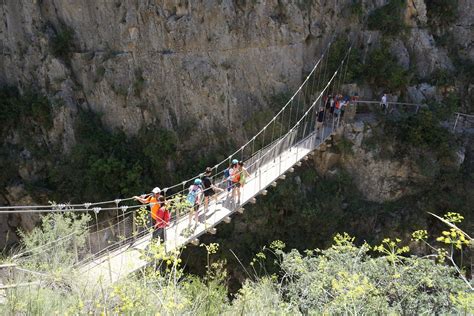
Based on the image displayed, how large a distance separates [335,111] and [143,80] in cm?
495

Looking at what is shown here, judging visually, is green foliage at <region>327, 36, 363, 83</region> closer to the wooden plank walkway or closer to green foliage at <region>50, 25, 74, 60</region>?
the wooden plank walkway

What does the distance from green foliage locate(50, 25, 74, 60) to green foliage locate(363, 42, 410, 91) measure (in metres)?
7.91

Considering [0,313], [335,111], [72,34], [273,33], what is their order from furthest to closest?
[72,34] → [273,33] → [335,111] → [0,313]

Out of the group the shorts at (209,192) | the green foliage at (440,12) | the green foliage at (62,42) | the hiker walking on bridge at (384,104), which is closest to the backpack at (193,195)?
the shorts at (209,192)

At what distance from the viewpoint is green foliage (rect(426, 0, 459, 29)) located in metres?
10.3

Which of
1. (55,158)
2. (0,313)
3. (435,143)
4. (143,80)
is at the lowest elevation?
(55,158)

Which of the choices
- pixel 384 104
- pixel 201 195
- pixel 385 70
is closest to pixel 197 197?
pixel 201 195

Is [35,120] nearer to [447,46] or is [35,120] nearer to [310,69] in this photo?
[310,69]

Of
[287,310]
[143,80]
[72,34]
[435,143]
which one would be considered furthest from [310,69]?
[287,310]

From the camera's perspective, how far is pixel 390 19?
959cm

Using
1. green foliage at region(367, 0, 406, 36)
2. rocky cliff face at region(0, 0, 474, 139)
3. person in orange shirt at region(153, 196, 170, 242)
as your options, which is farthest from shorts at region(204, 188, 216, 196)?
green foliage at region(367, 0, 406, 36)

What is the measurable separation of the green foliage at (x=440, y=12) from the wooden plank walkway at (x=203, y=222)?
478 centimetres

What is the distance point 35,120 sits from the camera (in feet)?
34.8

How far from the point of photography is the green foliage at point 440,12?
10336mm
